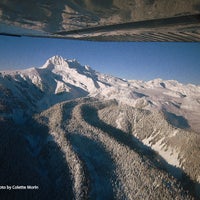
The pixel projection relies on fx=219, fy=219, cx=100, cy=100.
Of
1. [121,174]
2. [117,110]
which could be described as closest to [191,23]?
[121,174]

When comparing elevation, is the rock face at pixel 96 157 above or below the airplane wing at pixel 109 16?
below

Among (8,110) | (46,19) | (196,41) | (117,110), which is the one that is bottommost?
(117,110)

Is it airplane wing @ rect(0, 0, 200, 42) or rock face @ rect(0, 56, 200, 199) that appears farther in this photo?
rock face @ rect(0, 56, 200, 199)

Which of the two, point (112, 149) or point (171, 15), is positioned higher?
point (171, 15)

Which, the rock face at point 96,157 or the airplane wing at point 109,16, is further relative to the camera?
the rock face at point 96,157

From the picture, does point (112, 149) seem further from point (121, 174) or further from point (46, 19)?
point (46, 19)

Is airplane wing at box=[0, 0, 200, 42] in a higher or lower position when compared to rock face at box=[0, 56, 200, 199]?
higher

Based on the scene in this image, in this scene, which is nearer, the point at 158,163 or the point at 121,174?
the point at 121,174

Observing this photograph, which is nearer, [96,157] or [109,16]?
[109,16]

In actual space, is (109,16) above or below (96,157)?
above

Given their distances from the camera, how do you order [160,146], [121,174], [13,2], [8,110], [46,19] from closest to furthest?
1. [13,2]
2. [46,19]
3. [121,174]
4. [160,146]
5. [8,110]

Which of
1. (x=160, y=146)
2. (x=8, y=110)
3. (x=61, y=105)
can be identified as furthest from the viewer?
(x=61, y=105)
